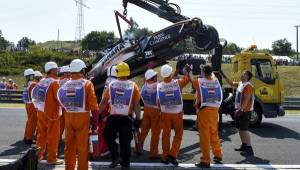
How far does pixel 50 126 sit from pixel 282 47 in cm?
7669

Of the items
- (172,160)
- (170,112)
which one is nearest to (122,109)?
(170,112)

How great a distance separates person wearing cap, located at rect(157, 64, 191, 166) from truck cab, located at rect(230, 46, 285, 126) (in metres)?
5.90

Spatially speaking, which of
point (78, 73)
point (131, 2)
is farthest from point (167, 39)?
point (78, 73)

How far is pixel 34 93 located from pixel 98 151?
1.85m

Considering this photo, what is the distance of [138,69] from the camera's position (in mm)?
13195

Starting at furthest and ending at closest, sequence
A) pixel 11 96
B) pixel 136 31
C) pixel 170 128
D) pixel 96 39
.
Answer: pixel 96 39
pixel 11 96
pixel 136 31
pixel 170 128

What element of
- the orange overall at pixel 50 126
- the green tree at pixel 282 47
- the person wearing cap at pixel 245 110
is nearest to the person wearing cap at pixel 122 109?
the orange overall at pixel 50 126

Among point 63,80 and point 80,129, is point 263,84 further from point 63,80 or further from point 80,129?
point 80,129

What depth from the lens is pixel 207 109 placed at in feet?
29.2

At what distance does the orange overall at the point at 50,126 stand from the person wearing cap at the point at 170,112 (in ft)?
6.60

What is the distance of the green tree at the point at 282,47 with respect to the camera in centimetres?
8056

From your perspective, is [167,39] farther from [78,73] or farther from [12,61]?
[12,61]

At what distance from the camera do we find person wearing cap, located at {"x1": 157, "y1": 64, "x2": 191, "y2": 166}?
29.4ft

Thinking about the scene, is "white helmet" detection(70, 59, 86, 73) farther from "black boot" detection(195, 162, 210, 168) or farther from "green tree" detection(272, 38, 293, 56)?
"green tree" detection(272, 38, 293, 56)
